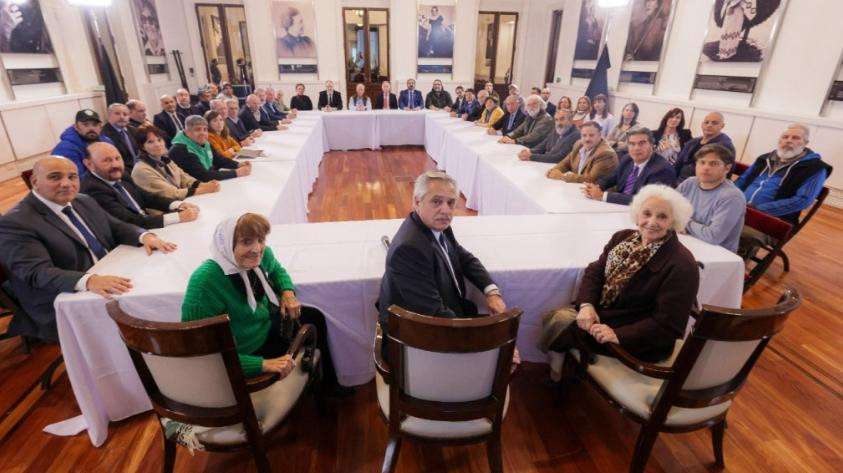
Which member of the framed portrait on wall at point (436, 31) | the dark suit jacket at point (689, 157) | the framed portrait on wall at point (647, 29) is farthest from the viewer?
the framed portrait on wall at point (436, 31)

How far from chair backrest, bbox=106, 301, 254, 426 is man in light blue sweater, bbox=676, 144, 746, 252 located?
2267mm

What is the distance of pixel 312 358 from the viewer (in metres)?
1.63

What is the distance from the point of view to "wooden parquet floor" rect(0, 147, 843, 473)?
1.66 meters

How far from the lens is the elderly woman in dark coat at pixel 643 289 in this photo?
1498mm

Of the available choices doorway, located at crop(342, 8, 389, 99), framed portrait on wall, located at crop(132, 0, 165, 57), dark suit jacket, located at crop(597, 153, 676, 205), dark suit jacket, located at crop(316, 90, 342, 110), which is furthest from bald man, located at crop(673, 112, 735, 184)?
framed portrait on wall, located at crop(132, 0, 165, 57)

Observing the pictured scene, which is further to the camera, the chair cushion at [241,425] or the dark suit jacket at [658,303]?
the dark suit jacket at [658,303]

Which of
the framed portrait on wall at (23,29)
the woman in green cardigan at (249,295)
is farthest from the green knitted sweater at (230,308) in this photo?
the framed portrait on wall at (23,29)

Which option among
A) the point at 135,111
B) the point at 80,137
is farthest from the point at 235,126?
the point at 80,137

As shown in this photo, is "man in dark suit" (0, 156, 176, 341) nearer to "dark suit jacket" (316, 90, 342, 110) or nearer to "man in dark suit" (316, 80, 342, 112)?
"man in dark suit" (316, 80, 342, 112)

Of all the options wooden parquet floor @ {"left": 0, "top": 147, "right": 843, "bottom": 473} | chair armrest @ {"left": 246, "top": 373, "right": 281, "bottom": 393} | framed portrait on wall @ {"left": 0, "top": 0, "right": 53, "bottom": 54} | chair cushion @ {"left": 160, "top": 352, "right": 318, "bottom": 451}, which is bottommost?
wooden parquet floor @ {"left": 0, "top": 147, "right": 843, "bottom": 473}

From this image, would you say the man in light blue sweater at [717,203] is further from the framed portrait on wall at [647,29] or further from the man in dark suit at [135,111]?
the framed portrait on wall at [647,29]

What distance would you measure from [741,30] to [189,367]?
24.0ft

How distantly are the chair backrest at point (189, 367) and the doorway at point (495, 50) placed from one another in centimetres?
1163

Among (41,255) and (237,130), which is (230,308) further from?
(237,130)
